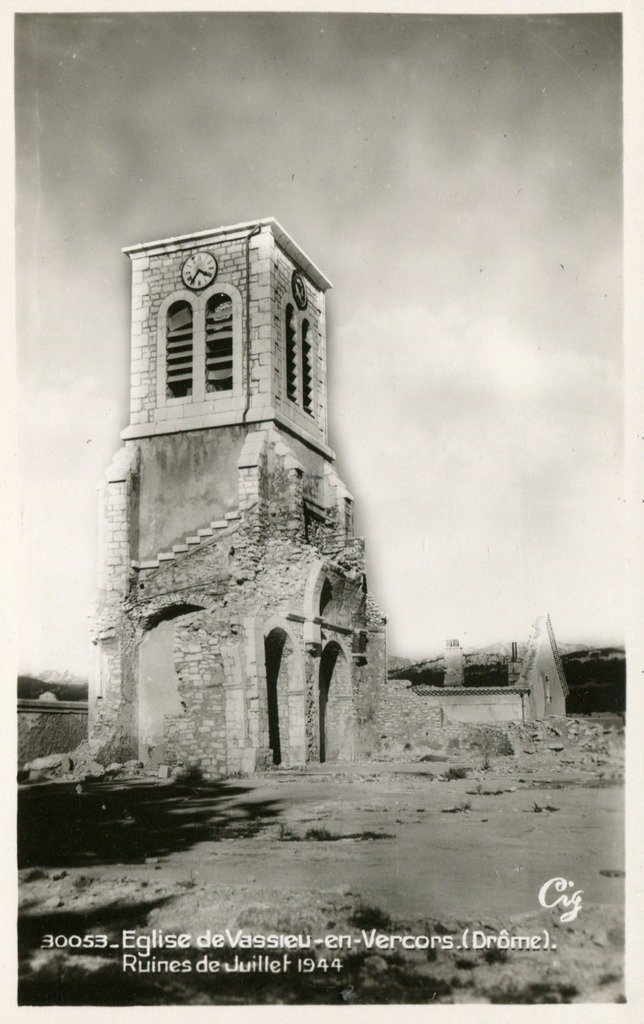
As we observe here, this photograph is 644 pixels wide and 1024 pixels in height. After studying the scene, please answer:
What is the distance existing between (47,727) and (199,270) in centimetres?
567

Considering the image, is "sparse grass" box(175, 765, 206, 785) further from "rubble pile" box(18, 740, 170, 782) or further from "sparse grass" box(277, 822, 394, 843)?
"sparse grass" box(277, 822, 394, 843)

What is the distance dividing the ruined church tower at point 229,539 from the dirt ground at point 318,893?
4.04ft

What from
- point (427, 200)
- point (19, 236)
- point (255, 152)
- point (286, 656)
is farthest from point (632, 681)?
point (19, 236)

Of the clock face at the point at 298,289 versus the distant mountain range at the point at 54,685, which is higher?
the clock face at the point at 298,289

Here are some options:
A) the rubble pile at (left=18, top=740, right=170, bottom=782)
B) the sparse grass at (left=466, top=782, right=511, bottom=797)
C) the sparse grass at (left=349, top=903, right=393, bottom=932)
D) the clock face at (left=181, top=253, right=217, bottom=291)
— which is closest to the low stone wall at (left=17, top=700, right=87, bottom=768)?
the rubble pile at (left=18, top=740, right=170, bottom=782)

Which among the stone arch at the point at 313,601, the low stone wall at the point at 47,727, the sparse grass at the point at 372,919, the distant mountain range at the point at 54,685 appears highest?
the stone arch at the point at 313,601

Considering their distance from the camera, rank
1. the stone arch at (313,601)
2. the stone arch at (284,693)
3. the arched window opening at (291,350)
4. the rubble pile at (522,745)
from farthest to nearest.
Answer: the arched window opening at (291,350), the stone arch at (313,601), the stone arch at (284,693), the rubble pile at (522,745)

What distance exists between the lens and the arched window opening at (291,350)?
1202cm

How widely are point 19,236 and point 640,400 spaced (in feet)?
20.4

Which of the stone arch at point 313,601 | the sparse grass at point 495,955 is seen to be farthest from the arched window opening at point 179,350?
the sparse grass at point 495,955

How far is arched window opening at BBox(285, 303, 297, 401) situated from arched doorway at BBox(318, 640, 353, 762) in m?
3.42

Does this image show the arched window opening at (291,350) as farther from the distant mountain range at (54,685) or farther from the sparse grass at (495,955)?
the sparse grass at (495,955)

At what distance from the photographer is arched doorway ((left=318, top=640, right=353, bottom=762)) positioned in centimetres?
1160

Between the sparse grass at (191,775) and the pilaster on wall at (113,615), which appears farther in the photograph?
the pilaster on wall at (113,615)
